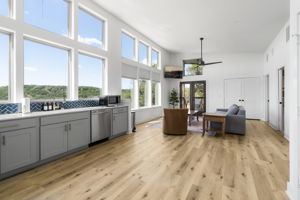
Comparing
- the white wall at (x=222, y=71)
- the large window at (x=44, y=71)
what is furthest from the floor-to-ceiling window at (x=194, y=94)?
the large window at (x=44, y=71)

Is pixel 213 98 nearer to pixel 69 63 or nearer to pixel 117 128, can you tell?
pixel 117 128

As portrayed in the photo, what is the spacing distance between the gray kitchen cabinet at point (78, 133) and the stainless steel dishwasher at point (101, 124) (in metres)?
0.18

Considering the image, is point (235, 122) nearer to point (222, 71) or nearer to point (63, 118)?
point (222, 71)

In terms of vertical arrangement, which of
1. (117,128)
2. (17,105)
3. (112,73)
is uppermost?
(112,73)

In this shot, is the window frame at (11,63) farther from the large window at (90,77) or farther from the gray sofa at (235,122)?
the gray sofa at (235,122)

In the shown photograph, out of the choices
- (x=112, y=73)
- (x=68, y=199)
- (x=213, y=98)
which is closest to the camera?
(x=68, y=199)

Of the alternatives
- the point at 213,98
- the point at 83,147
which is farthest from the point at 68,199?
the point at 213,98

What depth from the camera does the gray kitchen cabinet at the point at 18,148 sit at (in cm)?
226

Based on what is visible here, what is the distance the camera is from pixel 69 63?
399 cm

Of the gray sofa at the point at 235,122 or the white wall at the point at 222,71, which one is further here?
the white wall at the point at 222,71

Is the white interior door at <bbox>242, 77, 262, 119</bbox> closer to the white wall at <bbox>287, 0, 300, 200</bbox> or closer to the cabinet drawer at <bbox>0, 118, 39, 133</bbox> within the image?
the white wall at <bbox>287, 0, 300, 200</bbox>

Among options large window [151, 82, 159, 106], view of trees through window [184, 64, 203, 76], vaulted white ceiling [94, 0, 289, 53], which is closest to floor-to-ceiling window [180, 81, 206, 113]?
view of trees through window [184, 64, 203, 76]

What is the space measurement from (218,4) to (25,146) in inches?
200

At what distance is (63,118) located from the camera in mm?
3084
